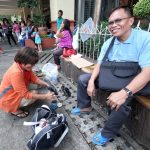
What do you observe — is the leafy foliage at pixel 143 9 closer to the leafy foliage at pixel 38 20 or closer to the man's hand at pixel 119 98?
the man's hand at pixel 119 98

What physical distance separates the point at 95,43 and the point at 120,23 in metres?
2.49

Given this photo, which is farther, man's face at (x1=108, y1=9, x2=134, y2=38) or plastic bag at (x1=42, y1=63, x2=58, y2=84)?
plastic bag at (x1=42, y1=63, x2=58, y2=84)

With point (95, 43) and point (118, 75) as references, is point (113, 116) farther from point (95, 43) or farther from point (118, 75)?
point (95, 43)

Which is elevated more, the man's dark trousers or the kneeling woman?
the kneeling woman

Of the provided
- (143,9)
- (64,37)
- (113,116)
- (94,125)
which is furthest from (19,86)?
(143,9)

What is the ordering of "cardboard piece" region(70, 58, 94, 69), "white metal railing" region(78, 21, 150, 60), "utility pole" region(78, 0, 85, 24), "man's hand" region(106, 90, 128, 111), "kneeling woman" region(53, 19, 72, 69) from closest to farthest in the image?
"man's hand" region(106, 90, 128, 111) → "cardboard piece" region(70, 58, 94, 69) → "white metal railing" region(78, 21, 150, 60) → "kneeling woman" region(53, 19, 72, 69) → "utility pole" region(78, 0, 85, 24)

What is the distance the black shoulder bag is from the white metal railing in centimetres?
225

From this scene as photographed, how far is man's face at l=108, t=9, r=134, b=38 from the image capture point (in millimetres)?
1972

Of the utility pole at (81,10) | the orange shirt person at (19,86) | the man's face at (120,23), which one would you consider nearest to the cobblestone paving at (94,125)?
the orange shirt person at (19,86)

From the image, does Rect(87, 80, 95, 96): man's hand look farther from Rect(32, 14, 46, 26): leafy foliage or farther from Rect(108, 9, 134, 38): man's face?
Rect(32, 14, 46, 26): leafy foliage

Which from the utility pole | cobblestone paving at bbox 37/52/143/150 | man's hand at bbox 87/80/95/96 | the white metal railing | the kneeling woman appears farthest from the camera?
the utility pole

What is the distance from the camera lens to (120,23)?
199 centimetres

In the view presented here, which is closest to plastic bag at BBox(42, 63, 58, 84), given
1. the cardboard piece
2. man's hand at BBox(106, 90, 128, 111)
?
the cardboard piece

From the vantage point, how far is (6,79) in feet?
8.54
